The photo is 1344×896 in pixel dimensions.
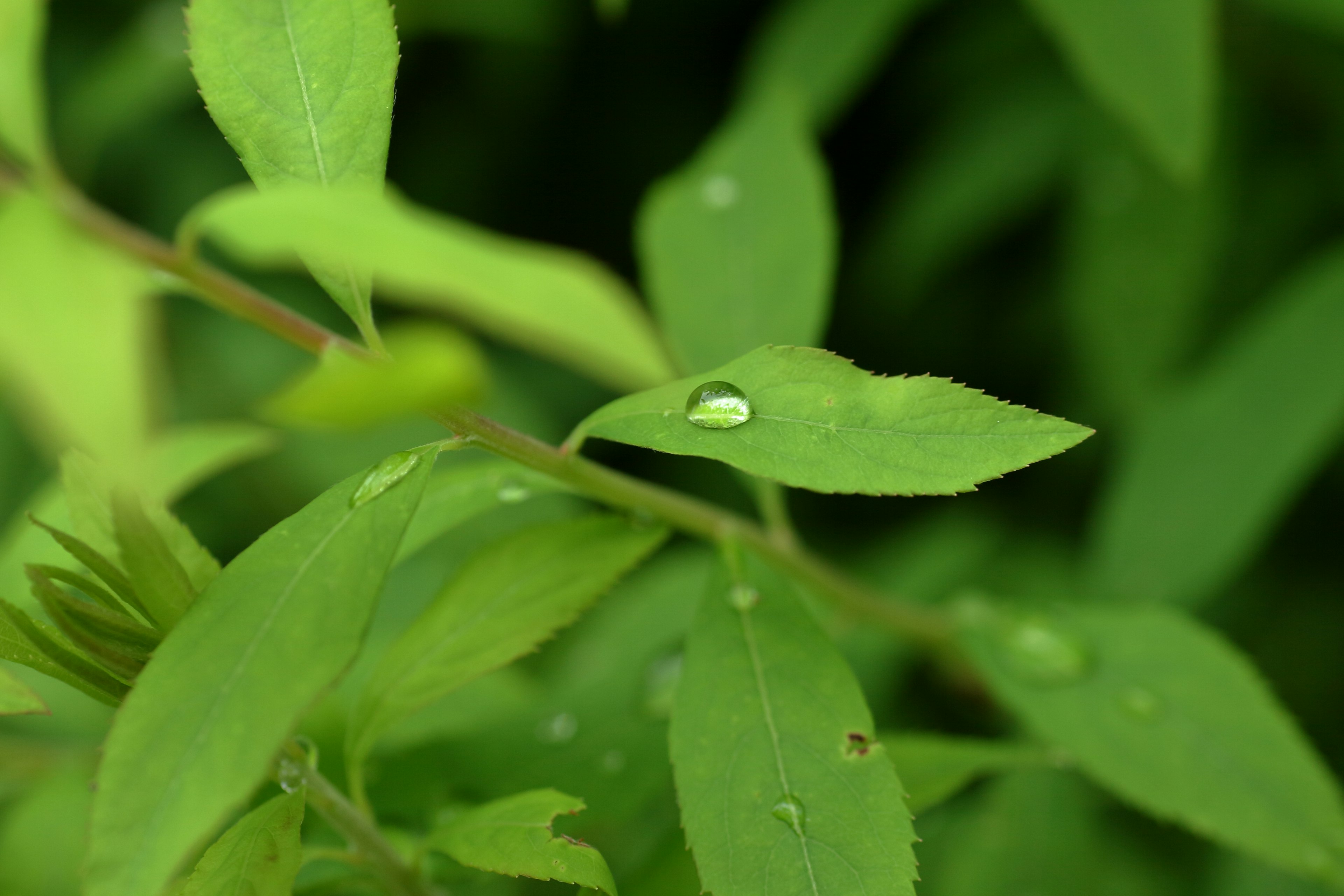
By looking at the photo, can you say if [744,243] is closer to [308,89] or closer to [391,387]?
[308,89]

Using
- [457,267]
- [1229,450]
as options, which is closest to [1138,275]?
[1229,450]

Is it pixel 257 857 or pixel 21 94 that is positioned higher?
pixel 21 94

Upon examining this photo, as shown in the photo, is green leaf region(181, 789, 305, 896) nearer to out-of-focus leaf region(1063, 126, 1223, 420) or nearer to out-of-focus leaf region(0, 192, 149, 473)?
out-of-focus leaf region(0, 192, 149, 473)

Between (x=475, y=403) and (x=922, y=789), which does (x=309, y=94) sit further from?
(x=922, y=789)

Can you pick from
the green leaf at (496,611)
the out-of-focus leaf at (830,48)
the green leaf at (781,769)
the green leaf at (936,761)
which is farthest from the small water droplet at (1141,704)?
the out-of-focus leaf at (830,48)

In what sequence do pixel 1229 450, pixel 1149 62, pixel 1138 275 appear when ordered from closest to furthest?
pixel 1149 62 < pixel 1229 450 < pixel 1138 275

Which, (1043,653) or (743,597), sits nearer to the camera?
(743,597)

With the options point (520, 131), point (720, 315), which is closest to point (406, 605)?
point (720, 315)
